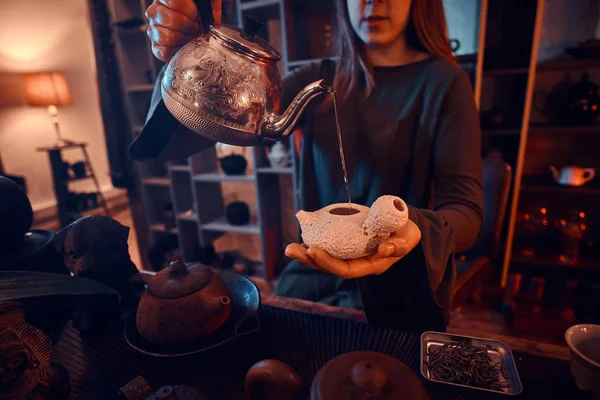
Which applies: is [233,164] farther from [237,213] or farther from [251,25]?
[251,25]

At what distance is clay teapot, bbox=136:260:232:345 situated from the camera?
0.68 metres

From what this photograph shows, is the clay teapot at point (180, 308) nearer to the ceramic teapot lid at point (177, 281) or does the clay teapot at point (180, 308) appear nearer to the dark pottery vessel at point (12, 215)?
the ceramic teapot lid at point (177, 281)

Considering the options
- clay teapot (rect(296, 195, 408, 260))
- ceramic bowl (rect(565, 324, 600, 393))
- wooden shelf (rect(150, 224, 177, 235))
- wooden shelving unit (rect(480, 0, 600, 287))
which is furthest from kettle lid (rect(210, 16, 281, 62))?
wooden shelf (rect(150, 224, 177, 235))

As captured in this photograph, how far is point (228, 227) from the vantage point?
8.43 feet

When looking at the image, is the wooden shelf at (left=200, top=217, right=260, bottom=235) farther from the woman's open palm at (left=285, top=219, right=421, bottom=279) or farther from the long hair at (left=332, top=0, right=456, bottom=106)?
the woman's open palm at (left=285, top=219, right=421, bottom=279)

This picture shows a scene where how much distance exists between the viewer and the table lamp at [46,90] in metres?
2.53

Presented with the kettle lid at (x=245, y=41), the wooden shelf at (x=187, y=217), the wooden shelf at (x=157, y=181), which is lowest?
the wooden shelf at (x=187, y=217)

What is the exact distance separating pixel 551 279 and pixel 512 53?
4.50 ft

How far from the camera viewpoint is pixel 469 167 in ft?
3.45

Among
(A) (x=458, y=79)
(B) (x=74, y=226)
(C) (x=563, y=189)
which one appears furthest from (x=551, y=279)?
(B) (x=74, y=226)

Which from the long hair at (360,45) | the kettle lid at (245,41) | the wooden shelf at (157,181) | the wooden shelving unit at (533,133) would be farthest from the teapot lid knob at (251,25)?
the wooden shelf at (157,181)

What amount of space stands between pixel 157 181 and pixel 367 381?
271cm

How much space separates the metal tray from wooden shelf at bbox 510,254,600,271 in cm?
180

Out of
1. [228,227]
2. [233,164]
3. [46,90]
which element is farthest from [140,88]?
[228,227]
